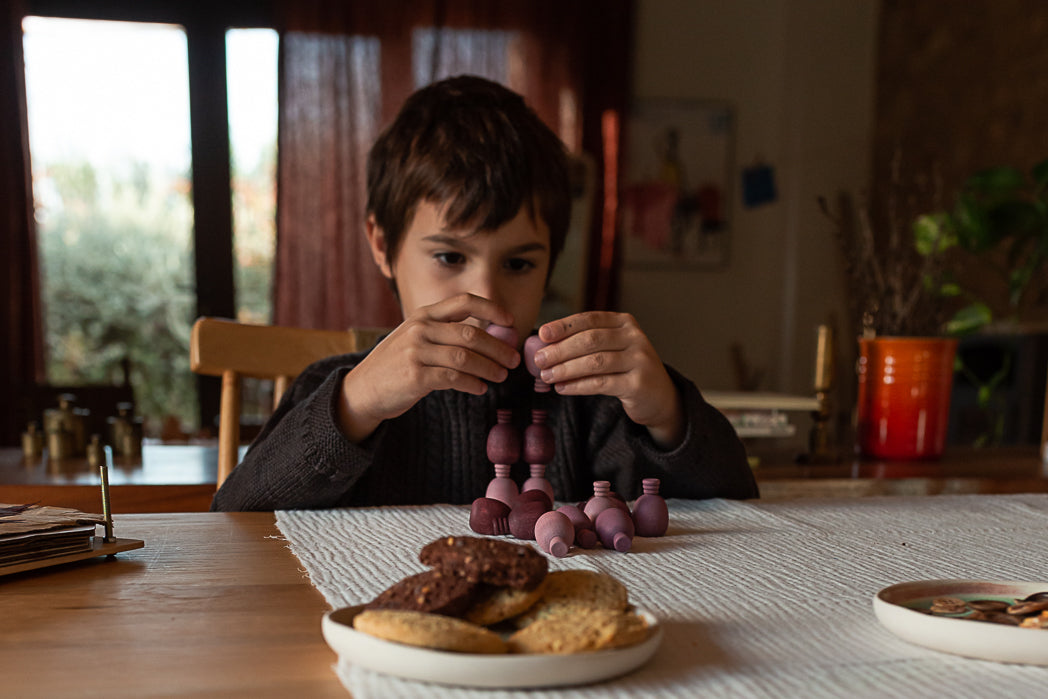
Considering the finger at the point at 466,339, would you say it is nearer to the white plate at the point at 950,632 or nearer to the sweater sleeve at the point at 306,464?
the sweater sleeve at the point at 306,464

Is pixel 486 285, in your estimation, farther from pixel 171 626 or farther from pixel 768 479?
pixel 171 626

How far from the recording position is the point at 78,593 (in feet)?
1.75

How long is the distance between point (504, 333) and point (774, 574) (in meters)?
0.39

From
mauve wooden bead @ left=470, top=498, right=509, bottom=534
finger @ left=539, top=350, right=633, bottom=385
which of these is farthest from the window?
mauve wooden bead @ left=470, top=498, right=509, bottom=534

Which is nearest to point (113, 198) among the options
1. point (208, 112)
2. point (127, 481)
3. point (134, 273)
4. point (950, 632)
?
point (134, 273)

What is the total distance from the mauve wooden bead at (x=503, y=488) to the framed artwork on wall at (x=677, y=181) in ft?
10.4

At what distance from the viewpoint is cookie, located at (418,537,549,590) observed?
41 centimetres

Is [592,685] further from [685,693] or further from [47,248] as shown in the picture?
[47,248]

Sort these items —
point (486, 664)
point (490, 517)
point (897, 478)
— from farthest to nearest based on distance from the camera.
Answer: point (897, 478) → point (490, 517) → point (486, 664)

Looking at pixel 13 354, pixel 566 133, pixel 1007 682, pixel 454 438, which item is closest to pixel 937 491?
pixel 454 438

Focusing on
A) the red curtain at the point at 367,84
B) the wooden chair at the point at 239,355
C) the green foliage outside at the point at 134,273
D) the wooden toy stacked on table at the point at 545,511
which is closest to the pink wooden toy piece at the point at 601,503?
the wooden toy stacked on table at the point at 545,511

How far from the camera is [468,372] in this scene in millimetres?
836

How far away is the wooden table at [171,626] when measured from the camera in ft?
1.27

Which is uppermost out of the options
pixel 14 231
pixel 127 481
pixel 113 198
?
pixel 113 198
